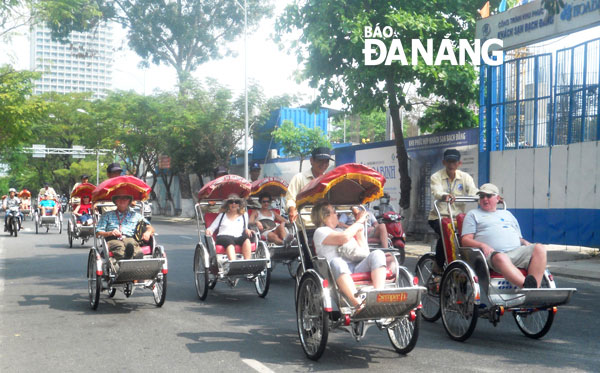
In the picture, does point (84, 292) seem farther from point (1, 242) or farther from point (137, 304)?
point (1, 242)

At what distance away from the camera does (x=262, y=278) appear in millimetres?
9688

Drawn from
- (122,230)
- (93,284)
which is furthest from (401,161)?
(93,284)

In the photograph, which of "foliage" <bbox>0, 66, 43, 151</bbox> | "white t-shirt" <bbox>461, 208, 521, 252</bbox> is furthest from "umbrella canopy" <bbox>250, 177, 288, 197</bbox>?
"foliage" <bbox>0, 66, 43, 151</bbox>

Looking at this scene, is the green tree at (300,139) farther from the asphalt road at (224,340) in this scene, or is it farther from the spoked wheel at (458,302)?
the spoked wheel at (458,302)

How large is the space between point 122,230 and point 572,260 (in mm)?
9972

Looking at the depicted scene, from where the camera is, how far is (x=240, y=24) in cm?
4622

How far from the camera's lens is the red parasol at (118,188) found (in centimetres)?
918

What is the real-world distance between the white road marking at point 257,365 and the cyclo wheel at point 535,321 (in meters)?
2.60

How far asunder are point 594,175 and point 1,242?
57.3 ft

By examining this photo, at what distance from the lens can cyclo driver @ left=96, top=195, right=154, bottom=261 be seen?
8742mm

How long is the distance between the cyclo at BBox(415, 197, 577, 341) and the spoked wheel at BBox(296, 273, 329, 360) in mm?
1562

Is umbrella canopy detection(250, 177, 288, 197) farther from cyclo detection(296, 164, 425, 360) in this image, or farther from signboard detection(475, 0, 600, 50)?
signboard detection(475, 0, 600, 50)

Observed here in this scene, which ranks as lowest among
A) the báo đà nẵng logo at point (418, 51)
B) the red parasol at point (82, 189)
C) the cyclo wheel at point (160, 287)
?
the cyclo wheel at point (160, 287)

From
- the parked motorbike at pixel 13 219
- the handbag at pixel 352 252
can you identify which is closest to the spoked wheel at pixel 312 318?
the handbag at pixel 352 252
